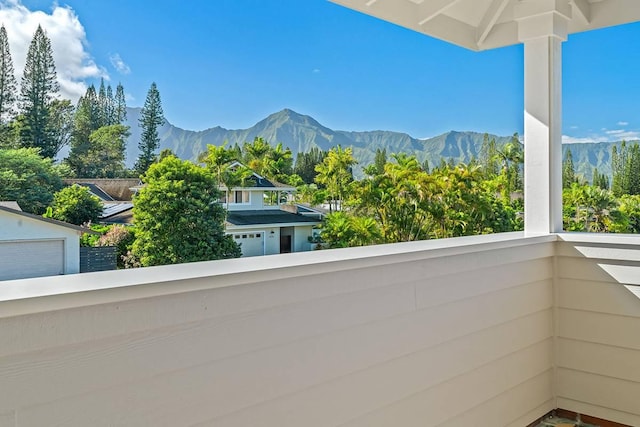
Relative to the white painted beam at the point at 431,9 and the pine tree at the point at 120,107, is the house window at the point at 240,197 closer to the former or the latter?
the pine tree at the point at 120,107

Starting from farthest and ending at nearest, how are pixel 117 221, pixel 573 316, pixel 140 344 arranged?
pixel 573 316
pixel 117 221
pixel 140 344

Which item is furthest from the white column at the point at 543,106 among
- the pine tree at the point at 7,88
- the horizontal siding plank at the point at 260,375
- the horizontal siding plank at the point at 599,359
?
the pine tree at the point at 7,88

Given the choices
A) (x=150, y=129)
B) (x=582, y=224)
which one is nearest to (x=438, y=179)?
(x=582, y=224)

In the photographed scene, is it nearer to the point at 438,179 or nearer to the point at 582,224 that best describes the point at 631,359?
the point at 582,224

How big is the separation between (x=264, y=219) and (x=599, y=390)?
1.83 meters

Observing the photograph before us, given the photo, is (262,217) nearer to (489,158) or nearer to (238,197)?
(238,197)

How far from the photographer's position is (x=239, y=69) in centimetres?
336

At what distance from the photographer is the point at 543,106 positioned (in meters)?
2.59

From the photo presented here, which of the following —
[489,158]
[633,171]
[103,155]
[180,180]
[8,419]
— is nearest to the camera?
[8,419]

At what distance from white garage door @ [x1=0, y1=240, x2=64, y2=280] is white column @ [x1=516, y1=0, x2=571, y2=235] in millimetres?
2202

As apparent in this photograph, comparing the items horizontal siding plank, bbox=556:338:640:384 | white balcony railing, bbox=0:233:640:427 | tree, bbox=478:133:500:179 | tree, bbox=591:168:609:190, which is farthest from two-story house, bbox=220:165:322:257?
tree, bbox=478:133:500:179

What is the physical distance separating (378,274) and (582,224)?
188 centimetres

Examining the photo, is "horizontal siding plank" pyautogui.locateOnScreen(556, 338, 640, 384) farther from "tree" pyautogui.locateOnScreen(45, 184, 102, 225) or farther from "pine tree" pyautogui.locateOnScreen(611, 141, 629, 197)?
"tree" pyautogui.locateOnScreen(45, 184, 102, 225)

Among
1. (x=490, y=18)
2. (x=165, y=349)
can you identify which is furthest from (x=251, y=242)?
(x=490, y=18)
